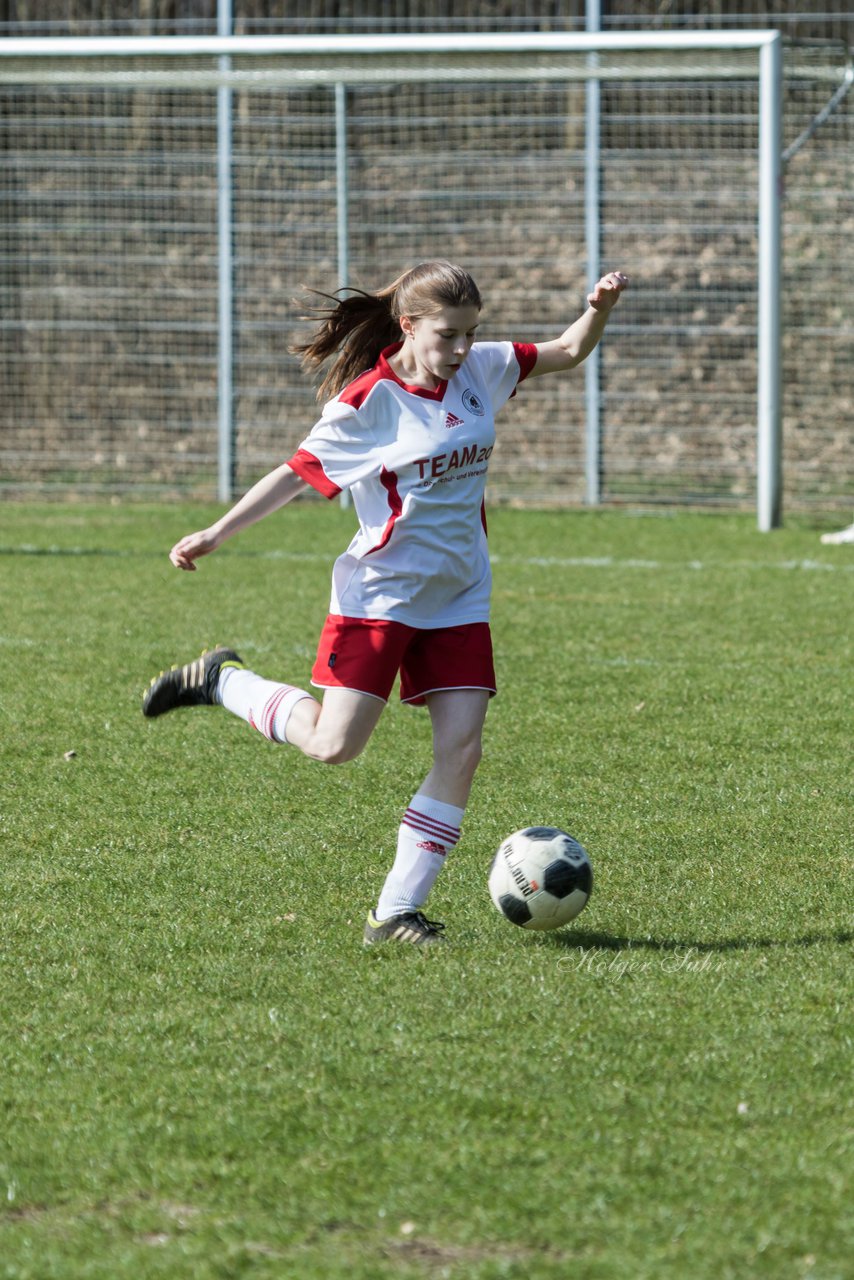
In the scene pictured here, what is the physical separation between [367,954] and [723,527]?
917 centimetres

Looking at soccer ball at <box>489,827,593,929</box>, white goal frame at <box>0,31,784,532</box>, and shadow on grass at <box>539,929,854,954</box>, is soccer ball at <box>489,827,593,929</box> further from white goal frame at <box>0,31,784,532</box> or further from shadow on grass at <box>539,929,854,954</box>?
white goal frame at <box>0,31,784,532</box>

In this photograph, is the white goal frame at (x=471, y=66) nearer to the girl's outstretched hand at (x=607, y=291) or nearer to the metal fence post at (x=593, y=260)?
the metal fence post at (x=593, y=260)

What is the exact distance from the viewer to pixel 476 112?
49.8 ft

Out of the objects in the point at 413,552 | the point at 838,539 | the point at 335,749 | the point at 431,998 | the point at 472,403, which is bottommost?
the point at 431,998

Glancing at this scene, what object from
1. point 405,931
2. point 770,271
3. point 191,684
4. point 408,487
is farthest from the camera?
point 770,271

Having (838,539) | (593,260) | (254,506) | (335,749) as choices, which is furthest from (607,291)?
(593,260)

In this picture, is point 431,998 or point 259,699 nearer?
point 431,998

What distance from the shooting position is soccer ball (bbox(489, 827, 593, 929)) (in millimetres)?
3801

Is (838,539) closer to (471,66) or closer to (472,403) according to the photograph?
(471,66)

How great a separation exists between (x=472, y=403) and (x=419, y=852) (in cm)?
106

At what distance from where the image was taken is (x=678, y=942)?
3.81m

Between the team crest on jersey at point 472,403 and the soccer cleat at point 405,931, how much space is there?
1.17 m

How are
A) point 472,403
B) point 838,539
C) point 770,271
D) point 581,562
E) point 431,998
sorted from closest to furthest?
point 431,998 < point 472,403 < point 581,562 < point 838,539 < point 770,271

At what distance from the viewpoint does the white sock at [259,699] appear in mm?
4250
